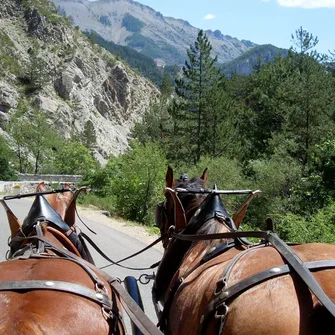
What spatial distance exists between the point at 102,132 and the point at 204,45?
37.5 meters

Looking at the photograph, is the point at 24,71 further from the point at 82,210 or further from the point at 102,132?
the point at 82,210

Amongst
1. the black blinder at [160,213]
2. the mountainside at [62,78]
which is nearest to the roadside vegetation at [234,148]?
the mountainside at [62,78]

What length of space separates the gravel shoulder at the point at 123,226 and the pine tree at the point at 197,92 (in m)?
17.4

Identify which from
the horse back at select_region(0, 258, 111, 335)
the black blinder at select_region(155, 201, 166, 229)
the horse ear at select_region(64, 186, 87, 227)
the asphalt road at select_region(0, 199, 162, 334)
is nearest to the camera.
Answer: the horse back at select_region(0, 258, 111, 335)

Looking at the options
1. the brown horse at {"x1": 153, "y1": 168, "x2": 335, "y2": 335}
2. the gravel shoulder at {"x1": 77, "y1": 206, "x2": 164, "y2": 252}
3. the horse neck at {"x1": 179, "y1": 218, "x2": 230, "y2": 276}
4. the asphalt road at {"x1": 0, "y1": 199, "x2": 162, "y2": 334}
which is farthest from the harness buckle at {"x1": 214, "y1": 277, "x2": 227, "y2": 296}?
the gravel shoulder at {"x1": 77, "y1": 206, "x2": 164, "y2": 252}

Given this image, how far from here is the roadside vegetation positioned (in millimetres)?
18469

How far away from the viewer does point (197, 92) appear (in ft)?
122

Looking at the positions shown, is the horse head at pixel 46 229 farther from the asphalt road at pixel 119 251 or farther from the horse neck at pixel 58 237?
the asphalt road at pixel 119 251

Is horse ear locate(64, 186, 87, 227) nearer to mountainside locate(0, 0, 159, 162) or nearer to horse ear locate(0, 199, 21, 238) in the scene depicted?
horse ear locate(0, 199, 21, 238)

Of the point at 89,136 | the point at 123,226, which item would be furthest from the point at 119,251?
the point at 89,136

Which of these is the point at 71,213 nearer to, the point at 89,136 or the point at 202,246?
the point at 202,246

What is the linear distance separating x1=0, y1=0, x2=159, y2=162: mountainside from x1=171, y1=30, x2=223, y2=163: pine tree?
90.2 ft

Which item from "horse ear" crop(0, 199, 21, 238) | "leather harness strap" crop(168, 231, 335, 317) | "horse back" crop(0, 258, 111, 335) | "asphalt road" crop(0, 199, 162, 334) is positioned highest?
"leather harness strap" crop(168, 231, 335, 317)

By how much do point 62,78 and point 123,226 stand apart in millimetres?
59680
